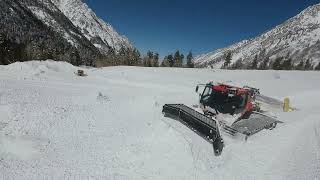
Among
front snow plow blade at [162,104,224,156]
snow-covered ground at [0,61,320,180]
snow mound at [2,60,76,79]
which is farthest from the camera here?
snow mound at [2,60,76,79]

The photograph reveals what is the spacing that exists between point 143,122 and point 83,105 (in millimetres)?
4274

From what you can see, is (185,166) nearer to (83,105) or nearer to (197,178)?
(197,178)

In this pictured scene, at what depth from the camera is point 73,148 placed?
458 inches

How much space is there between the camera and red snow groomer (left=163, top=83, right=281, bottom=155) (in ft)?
46.7

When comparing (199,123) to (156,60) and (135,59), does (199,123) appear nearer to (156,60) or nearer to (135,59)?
(135,59)

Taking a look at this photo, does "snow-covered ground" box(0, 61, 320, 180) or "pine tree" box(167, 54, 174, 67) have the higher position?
"pine tree" box(167, 54, 174, 67)

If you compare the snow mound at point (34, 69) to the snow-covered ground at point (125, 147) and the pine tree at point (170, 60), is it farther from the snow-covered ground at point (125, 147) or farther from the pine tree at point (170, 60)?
the pine tree at point (170, 60)

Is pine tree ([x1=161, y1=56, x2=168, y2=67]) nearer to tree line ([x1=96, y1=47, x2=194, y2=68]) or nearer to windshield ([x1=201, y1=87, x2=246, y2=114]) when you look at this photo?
tree line ([x1=96, y1=47, x2=194, y2=68])

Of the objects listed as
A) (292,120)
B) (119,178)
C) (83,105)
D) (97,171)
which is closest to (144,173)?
(119,178)

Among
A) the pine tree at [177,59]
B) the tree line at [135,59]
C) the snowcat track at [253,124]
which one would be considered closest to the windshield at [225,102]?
the snowcat track at [253,124]

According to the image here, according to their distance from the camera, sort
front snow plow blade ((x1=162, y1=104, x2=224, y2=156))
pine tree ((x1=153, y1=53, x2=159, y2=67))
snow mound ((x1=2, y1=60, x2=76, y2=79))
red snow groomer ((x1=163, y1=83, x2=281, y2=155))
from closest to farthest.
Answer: front snow plow blade ((x1=162, y1=104, x2=224, y2=156)) < red snow groomer ((x1=163, y1=83, x2=281, y2=155)) < snow mound ((x1=2, y1=60, x2=76, y2=79)) < pine tree ((x1=153, y1=53, x2=159, y2=67))

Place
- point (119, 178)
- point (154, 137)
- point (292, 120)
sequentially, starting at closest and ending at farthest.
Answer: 1. point (119, 178)
2. point (154, 137)
3. point (292, 120)

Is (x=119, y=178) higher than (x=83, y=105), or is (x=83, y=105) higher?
(x=83, y=105)

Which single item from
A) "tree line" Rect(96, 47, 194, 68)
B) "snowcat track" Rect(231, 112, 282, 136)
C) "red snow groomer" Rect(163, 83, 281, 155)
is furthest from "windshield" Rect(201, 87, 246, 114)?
"tree line" Rect(96, 47, 194, 68)
